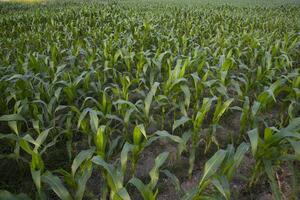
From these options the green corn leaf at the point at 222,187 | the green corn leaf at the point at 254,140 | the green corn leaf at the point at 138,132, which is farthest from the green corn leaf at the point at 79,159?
the green corn leaf at the point at 254,140

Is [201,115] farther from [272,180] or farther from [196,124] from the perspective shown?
[272,180]

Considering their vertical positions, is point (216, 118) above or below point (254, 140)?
below

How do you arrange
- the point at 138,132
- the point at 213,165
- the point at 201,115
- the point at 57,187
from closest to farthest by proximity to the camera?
the point at 57,187
the point at 213,165
the point at 138,132
the point at 201,115

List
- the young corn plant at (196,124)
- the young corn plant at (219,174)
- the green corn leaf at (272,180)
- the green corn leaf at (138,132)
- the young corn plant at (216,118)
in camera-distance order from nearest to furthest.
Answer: the young corn plant at (219,174)
the green corn leaf at (272,180)
the green corn leaf at (138,132)
the young corn plant at (196,124)
the young corn plant at (216,118)

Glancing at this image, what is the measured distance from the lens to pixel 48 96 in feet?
9.78

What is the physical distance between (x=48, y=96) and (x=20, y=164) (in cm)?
84

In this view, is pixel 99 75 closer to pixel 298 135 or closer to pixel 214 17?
pixel 298 135

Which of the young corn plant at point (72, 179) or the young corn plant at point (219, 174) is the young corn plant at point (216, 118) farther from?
the young corn plant at point (72, 179)

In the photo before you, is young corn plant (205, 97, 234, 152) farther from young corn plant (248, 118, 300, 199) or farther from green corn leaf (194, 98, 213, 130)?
young corn plant (248, 118, 300, 199)

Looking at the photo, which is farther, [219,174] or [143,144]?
[143,144]

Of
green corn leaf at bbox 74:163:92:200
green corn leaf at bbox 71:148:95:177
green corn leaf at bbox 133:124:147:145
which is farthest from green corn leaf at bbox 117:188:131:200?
green corn leaf at bbox 133:124:147:145

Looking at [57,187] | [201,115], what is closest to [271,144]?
[201,115]

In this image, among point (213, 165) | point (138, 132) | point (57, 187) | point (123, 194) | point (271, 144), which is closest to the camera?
point (123, 194)

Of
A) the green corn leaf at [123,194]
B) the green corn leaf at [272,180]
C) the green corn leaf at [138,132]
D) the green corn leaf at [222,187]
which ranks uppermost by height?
the green corn leaf at [138,132]
